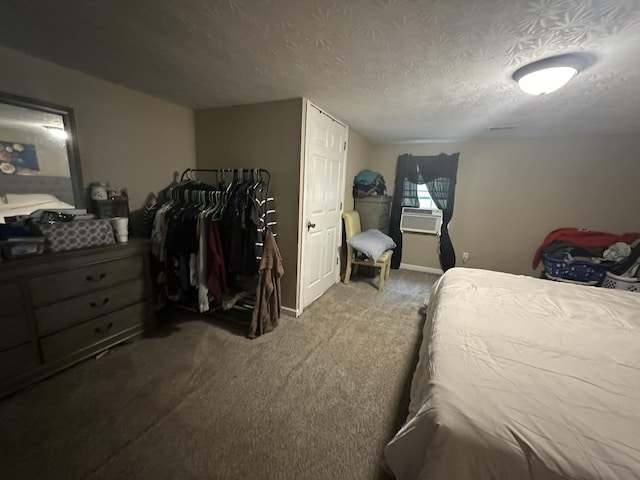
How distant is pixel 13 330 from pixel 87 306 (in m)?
0.35

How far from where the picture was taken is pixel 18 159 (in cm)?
167

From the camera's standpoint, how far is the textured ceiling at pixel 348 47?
1123 mm

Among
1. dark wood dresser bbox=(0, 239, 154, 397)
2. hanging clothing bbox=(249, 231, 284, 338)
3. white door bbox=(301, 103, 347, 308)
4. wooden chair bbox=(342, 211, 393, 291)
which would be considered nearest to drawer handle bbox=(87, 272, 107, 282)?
dark wood dresser bbox=(0, 239, 154, 397)

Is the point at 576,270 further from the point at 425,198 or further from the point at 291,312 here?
the point at 291,312

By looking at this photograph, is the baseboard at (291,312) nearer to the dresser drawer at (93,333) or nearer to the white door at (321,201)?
the white door at (321,201)

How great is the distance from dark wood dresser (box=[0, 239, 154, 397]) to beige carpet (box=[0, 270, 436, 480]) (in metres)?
0.13

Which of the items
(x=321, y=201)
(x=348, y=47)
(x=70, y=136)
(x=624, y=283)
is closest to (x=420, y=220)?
(x=321, y=201)

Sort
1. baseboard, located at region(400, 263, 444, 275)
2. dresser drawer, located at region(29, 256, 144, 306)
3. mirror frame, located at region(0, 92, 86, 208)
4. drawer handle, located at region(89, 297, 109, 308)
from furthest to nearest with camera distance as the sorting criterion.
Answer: baseboard, located at region(400, 263, 444, 275) < drawer handle, located at region(89, 297, 109, 308) < mirror frame, located at region(0, 92, 86, 208) < dresser drawer, located at region(29, 256, 144, 306)

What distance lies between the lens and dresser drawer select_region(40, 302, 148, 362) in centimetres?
163

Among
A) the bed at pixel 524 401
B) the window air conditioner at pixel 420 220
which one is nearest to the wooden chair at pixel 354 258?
the window air conditioner at pixel 420 220

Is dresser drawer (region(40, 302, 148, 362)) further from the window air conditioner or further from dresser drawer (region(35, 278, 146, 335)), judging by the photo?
the window air conditioner

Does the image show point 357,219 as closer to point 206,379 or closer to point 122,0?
point 206,379

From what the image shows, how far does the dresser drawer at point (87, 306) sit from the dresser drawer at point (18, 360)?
0.11 m

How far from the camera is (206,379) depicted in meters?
1.72
